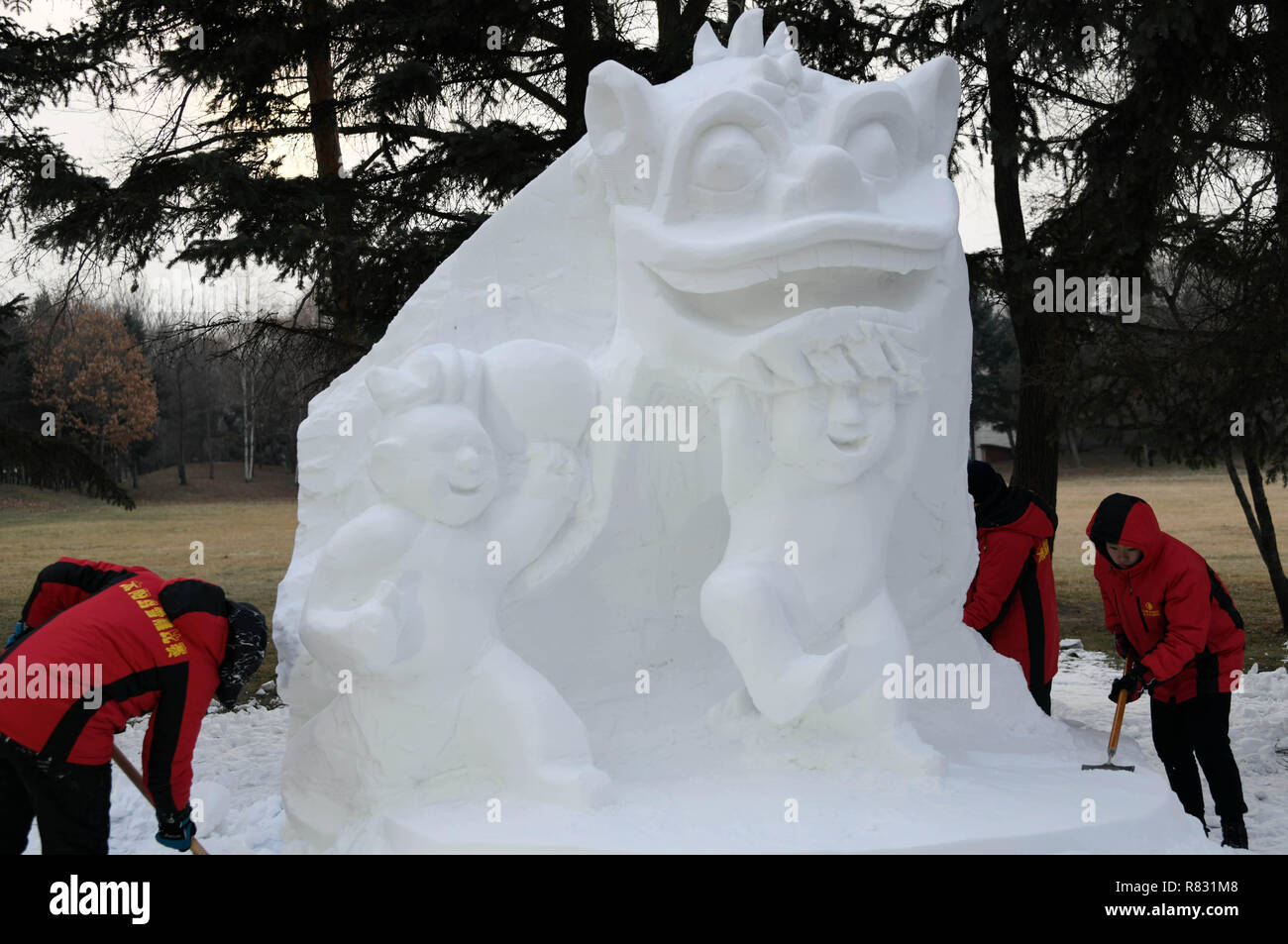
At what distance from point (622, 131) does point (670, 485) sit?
1107mm

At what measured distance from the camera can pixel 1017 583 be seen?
14.8ft

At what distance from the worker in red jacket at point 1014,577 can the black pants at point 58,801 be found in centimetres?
303

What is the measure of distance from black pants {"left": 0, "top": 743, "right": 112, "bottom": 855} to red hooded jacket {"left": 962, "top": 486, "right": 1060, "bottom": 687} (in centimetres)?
→ 307

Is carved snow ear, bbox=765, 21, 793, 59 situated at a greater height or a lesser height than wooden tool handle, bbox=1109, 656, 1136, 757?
greater

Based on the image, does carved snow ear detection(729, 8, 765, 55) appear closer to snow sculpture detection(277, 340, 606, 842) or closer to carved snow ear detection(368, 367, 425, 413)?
snow sculpture detection(277, 340, 606, 842)

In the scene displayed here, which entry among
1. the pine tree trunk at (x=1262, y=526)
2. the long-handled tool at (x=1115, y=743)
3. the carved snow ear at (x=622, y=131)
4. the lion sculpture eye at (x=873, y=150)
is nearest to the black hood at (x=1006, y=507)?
the long-handled tool at (x=1115, y=743)

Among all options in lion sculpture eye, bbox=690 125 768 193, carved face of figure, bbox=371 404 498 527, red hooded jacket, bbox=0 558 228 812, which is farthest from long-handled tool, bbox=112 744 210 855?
lion sculpture eye, bbox=690 125 768 193

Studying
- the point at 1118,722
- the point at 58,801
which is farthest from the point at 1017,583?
the point at 58,801

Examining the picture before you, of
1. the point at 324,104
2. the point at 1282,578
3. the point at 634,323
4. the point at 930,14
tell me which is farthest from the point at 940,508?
the point at 1282,578

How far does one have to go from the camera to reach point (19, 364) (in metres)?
17.2

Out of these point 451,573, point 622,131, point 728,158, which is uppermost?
point 622,131

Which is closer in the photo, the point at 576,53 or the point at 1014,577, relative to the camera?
the point at 1014,577

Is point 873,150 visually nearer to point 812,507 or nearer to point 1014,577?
point 812,507

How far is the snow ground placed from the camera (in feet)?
14.5
